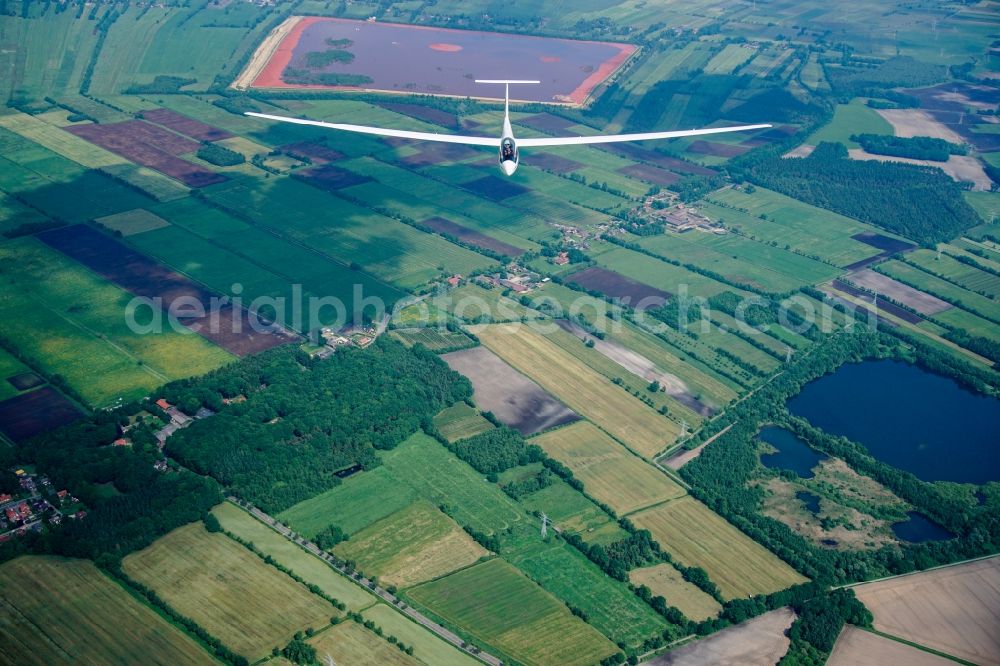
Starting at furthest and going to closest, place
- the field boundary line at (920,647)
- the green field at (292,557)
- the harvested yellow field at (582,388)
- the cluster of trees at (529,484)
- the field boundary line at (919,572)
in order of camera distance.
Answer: the harvested yellow field at (582,388) < the cluster of trees at (529,484) < the field boundary line at (919,572) < the green field at (292,557) < the field boundary line at (920,647)

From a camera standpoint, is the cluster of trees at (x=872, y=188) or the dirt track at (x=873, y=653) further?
the cluster of trees at (x=872, y=188)

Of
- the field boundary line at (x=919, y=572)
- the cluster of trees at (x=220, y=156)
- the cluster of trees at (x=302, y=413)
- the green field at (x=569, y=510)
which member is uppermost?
the cluster of trees at (x=220, y=156)

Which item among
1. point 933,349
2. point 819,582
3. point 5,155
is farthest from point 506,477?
point 5,155

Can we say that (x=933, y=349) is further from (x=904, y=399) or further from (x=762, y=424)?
(x=762, y=424)

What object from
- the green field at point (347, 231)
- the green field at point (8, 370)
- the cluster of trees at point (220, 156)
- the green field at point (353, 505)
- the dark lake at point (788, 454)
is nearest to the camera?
the green field at point (353, 505)

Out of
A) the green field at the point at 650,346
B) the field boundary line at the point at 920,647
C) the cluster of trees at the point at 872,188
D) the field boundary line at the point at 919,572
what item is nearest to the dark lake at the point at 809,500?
the field boundary line at the point at 919,572

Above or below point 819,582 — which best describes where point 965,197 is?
above

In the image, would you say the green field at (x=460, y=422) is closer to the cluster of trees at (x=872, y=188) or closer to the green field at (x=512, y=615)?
the green field at (x=512, y=615)
